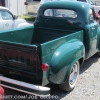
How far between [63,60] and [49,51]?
35cm

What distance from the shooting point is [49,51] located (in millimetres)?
3078

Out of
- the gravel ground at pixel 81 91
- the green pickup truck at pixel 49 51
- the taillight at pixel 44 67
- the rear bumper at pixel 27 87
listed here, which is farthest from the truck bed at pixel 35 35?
the taillight at pixel 44 67

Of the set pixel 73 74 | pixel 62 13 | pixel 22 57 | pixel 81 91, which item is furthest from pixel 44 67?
pixel 62 13

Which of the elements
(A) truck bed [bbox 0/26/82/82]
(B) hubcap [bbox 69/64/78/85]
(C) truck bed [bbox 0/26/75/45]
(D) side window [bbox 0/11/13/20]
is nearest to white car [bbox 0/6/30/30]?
(D) side window [bbox 0/11/13/20]

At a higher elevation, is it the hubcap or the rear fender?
the rear fender

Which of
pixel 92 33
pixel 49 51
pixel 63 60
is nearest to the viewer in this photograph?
pixel 49 51

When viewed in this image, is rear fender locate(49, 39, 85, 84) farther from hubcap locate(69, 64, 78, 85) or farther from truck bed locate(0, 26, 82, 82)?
hubcap locate(69, 64, 78, 85)

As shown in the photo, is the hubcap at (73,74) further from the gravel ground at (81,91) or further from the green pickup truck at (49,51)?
the gravel ground at (81,91)

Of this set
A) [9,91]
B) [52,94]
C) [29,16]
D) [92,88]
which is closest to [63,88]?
[52,94]

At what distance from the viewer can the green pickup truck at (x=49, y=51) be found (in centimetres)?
296

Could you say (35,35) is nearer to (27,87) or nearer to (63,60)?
(63,60)

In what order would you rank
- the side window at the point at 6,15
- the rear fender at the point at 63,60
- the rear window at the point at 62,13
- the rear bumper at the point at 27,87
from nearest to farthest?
1. the rear bumper at the point at 27,87
2. the rear fender at the point at 63,60
3. the rear window at the point at 62,13
4. the side window at the point at 6,15

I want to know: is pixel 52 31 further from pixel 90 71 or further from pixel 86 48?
pixel 90 71

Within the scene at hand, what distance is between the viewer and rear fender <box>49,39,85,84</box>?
314 cm
